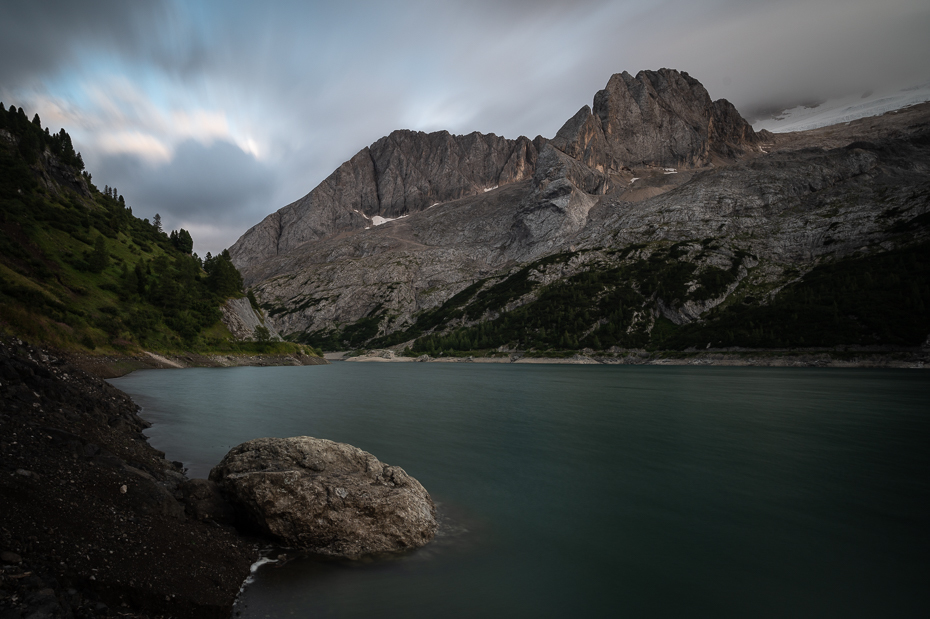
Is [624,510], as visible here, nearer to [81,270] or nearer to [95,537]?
[95,537]

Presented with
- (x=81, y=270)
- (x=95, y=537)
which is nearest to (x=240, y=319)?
(x=81, y=270)

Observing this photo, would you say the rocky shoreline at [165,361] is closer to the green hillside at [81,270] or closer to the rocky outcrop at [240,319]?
the green hillside at [81,270]

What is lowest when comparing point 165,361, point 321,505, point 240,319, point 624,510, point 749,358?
point 749,358

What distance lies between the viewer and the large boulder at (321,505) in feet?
37.8

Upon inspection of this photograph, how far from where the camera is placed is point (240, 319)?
330 ft

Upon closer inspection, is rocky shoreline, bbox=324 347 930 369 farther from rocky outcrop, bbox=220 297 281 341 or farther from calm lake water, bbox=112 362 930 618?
rocky outcrop, bbox=220 297 281 341

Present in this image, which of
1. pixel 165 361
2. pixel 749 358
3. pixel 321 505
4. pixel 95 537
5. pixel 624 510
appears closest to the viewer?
pixel 95 537

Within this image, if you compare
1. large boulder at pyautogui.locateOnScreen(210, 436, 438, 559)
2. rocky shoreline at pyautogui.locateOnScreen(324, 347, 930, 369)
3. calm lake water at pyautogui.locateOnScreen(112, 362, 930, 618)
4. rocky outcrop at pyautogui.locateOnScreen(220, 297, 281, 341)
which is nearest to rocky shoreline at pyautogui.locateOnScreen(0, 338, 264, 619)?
large boulder at pyautogui.locateOnScreen(210, 436, 438, 559)

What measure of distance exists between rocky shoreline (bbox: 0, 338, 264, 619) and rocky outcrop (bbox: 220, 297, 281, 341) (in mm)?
90654

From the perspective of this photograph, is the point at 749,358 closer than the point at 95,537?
No

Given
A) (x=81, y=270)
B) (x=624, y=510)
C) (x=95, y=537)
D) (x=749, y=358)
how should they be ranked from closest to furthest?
(x=95, y=537), (x=624, y=510), (x=81, y=270), (x=749, y=358)

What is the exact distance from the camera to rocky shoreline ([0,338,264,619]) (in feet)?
21.5

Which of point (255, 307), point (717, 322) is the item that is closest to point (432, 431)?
point (255, 307)

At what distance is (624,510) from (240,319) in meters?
104
